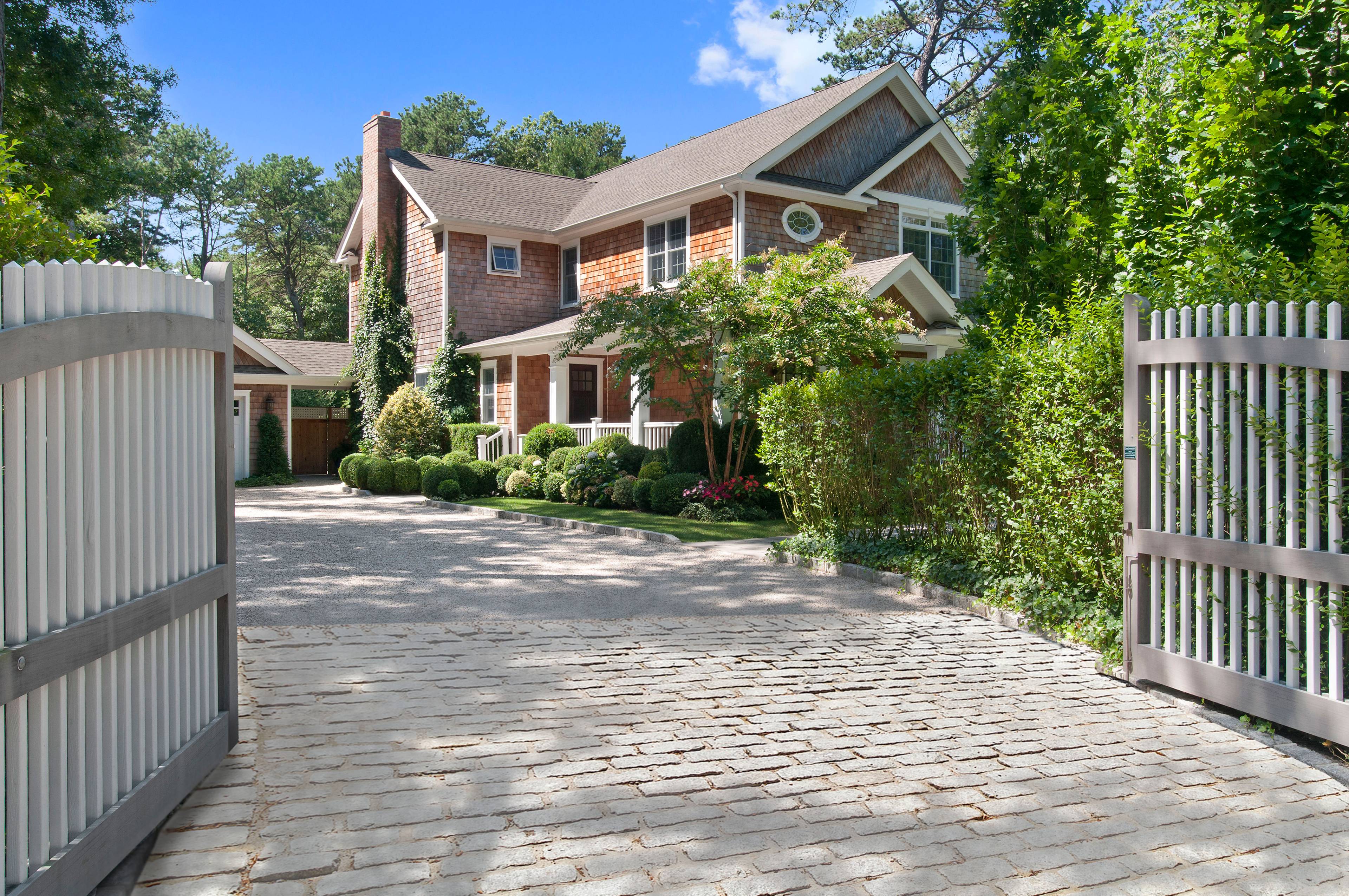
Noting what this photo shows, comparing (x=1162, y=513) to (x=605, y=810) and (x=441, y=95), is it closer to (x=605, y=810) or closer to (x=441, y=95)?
(x=605, y=810)

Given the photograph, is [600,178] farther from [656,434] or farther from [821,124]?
[656,434]

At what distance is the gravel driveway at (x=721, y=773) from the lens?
3.31m

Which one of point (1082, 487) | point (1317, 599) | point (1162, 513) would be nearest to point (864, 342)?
point (1082, 487)

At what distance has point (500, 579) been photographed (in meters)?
9.77

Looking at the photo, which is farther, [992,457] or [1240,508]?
[992,457]

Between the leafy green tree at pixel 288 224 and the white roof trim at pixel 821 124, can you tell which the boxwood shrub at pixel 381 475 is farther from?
the leafy green tree at pixel 288 224

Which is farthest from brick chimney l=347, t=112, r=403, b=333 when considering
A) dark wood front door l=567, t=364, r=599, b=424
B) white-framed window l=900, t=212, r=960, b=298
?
white-framed window l=900, t=212, r=960, b=298

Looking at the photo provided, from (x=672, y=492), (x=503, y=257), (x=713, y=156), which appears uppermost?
(x=713, y=156)

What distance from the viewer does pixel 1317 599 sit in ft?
14.9

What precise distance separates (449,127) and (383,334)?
1272 inches

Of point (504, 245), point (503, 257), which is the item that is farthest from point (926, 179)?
point (503, 257)

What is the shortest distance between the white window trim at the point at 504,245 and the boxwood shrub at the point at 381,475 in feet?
19.9

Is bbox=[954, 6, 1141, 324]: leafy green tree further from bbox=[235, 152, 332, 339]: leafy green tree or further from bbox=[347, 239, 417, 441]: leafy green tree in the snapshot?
bbox=[235, 152, 332, 339]: leafy green tree

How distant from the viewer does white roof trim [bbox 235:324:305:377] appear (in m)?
26.9
